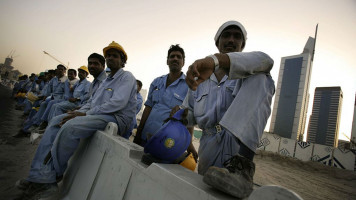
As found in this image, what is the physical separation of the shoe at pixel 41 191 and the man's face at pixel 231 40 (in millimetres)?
2547

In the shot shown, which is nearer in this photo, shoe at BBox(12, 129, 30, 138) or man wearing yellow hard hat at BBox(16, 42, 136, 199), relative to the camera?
man wearing yellow hard hat at BBox(16, 42, 136, 199)

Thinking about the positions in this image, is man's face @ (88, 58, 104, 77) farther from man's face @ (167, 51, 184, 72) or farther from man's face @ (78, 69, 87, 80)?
man's face @ (78, 69, 87, 80)

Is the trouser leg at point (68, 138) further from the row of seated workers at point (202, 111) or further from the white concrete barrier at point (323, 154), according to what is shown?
the white concrete barrier at point (323, 154)

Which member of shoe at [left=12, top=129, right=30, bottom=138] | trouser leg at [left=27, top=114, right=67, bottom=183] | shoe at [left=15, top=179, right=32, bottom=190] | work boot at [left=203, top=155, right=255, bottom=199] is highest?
work boot at [left=203, top=155, right=255, bottom=199]

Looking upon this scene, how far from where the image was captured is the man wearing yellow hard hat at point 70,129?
203cm

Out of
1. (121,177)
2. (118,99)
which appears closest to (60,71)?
(118,99)

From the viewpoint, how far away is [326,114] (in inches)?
4321

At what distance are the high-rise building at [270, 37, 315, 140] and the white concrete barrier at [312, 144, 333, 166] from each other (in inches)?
1172

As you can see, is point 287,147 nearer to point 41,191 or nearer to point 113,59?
point 113,59

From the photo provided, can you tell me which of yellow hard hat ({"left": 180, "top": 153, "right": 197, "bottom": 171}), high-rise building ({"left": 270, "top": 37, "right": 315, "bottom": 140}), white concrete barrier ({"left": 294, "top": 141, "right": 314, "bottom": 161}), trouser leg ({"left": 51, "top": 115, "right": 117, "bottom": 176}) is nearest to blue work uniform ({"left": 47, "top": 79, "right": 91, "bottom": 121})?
trouser leg ({"left": 51, "top": 115, "right": 117, "bottom": 176})

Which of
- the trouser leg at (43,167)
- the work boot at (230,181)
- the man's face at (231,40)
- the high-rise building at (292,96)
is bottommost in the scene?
the trouser leg at (43,167)

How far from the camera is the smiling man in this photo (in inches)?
131

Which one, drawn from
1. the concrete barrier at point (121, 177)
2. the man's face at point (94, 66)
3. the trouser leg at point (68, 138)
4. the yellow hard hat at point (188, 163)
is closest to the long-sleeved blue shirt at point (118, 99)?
the trouser leg at point (68, 138)

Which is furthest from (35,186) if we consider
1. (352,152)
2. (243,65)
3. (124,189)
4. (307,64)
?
(307,64)
